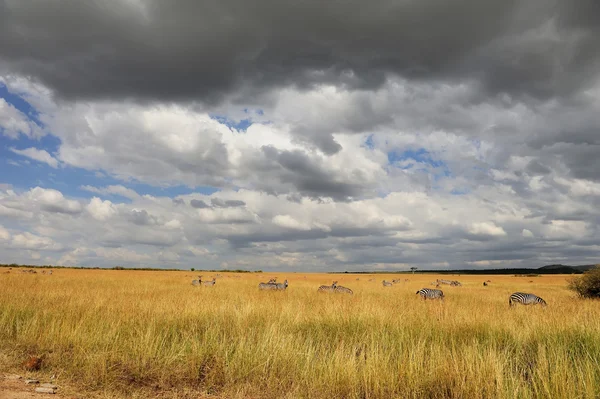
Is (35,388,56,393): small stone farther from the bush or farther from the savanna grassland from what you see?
the bush

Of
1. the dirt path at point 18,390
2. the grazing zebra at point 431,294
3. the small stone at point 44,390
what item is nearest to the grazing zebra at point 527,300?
the grazing zebra at point 431,294

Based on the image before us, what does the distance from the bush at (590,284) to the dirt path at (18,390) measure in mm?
31988

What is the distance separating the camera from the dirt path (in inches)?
223

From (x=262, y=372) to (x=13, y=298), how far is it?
13139 mm

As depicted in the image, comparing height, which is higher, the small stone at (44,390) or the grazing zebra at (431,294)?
the grazing zebra at (431,294)

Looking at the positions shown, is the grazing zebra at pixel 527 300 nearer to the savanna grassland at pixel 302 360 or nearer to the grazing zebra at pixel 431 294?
the grazing zebra at pixel 431 294

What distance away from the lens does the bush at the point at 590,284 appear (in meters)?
26.2

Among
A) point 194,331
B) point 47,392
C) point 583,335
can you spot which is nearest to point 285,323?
point 194,331

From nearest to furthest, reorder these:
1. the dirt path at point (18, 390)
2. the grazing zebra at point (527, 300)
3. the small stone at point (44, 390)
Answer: the dirt path at point (18, 390) < the small stone at point (44, 390) < the grazing zebra at point (527, 300)

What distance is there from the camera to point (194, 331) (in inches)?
386

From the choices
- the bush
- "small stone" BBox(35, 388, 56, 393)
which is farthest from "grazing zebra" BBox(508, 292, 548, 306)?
"small stone" BBox(35, 388, 56, 393)

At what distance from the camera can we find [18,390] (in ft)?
19.4

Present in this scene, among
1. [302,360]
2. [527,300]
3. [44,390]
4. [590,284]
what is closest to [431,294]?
[527,300]

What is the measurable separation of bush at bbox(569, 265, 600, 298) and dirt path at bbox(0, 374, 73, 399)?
32.0 meters
